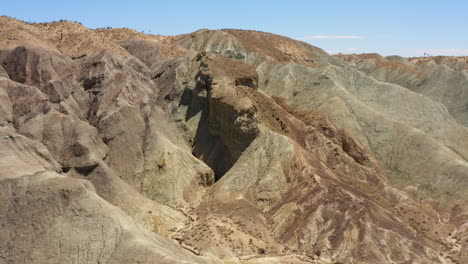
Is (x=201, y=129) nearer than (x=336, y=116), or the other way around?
(x=201, y=129)

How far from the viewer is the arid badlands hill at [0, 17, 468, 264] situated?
109ft

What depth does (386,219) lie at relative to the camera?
1800 inches

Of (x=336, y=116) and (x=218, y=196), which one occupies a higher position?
(x=336, y=116)

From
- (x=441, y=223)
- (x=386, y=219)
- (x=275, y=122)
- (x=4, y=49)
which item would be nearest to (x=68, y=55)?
(x=4, y=49)

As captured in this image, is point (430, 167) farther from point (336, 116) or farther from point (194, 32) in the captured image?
point (194, 32)

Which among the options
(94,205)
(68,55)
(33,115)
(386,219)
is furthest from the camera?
(68,55)

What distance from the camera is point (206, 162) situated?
5688 centimetres

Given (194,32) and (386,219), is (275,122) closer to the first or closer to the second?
(386,219)

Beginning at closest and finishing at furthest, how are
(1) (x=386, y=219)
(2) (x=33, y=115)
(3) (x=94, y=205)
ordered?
(3) (x=94, y=205) → (1) (x=386, y=219) → (2) (x=33, y=115)

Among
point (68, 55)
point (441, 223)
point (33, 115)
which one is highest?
point (68, 55)

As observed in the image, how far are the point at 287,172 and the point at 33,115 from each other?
26638 millimetres

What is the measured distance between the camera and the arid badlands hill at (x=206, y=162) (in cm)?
3309

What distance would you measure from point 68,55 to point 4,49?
817cm

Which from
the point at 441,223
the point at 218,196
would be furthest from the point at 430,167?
the point at 218,196
